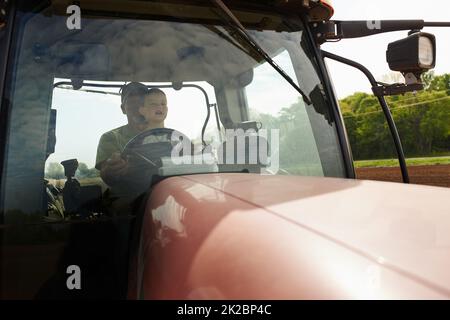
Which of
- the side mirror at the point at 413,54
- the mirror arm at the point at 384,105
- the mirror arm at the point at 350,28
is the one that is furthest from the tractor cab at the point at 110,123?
the side mirror at the point at 413,54

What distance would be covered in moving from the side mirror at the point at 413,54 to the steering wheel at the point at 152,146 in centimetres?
105

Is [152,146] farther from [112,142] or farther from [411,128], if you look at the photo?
[411,128]

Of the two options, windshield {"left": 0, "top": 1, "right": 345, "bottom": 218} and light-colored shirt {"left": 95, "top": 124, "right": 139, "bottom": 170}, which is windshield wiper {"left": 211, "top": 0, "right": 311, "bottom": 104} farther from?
light-colored shirt {"left": 95, "top": 124, "right": 139, "bottom": 170}

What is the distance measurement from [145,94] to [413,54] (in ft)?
4.06

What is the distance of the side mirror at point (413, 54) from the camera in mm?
2012

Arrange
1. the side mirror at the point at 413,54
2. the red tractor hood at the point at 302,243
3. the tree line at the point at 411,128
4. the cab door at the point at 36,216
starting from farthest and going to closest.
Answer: the tree line at the point at 411,128 → the side mirror at the point at 413,54 → the cab door at the point at 36,216 → the red tractor hood at the point at 302,243

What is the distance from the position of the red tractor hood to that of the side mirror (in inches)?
35.7

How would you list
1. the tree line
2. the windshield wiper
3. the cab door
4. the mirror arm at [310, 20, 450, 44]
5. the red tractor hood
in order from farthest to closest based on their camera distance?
the tree line < the mirror arm at [310, 20, 450, 44] < the windshield wiper < the cab door < the red tractor hood

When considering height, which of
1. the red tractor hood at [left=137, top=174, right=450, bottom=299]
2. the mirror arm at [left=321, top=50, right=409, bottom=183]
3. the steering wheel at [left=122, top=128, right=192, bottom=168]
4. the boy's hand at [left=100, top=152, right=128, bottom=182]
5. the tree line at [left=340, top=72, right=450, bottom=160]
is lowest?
the red tractor hood at [left=137, top=174, right=450, bottom=299]

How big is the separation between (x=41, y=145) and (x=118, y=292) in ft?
2.24

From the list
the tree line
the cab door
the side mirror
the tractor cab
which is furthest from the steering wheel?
the tree line

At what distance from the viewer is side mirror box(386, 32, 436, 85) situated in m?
2.01

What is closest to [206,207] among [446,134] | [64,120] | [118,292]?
A: [118,292]

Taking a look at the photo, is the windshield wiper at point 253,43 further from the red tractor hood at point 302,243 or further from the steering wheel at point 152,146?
the red tractor hood at point 302,243
